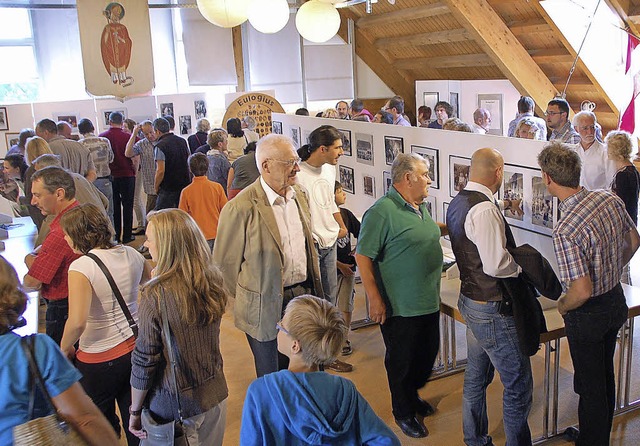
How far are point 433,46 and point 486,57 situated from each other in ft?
4.14

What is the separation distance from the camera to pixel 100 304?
2.68 metres

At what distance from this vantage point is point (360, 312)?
5.65 meters

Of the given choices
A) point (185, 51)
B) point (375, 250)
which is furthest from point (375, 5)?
point (375, 250)

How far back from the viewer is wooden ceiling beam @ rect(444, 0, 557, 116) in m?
8.60

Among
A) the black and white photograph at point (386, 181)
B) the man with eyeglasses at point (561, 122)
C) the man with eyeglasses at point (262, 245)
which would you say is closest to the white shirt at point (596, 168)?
the man with eyeglasses at point (561, 122)

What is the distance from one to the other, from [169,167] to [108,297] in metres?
4.70

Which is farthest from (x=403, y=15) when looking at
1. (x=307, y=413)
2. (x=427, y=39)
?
(x=307, y=413)

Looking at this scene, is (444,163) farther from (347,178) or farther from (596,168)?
(347,178)

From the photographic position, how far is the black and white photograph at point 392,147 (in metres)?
5.00

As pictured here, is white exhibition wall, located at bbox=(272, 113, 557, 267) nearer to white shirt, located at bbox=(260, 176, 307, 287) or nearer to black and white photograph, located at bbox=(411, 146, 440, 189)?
black and white photograph, located at bbox=(411, 146, 440, 189)

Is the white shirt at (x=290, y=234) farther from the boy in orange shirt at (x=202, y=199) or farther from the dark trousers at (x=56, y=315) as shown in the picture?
the boy in orange shirt at (x=202, y=199)

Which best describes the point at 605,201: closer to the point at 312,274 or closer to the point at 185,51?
the point at 312,274

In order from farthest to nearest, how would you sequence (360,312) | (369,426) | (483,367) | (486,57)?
1. (486,57)
2. (360,312)
3. (483,367)
4. (369,426)

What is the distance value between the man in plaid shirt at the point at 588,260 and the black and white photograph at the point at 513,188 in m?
0.82
